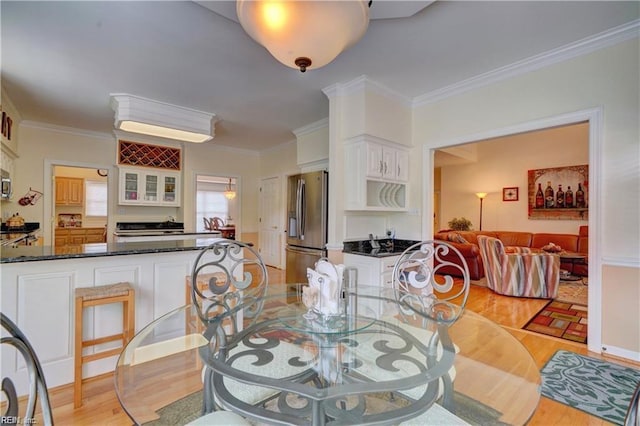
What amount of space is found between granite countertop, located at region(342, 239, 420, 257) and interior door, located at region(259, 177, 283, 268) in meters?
2.95

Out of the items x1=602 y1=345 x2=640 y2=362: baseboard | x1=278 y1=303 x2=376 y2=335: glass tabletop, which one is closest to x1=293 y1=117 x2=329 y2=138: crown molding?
x1=278 y1=303 x2=376 y2=335: glass tabletop

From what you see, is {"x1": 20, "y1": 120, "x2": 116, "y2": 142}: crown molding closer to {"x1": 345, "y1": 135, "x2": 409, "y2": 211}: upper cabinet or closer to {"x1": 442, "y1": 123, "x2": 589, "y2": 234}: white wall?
{"x1": 345, "y1": 135, "x2": 409, "y2": 211}: upper cabinet

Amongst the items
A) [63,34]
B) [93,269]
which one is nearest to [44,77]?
[63,34]

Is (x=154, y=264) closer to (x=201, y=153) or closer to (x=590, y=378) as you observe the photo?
(x=590, y=378)

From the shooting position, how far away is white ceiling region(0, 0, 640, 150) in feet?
6.98

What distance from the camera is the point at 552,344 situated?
2.70 meters

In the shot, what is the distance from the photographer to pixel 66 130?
503cm

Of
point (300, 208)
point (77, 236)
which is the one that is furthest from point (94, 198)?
point (300, 208)

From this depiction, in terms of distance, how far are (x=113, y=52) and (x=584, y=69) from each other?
166 inches

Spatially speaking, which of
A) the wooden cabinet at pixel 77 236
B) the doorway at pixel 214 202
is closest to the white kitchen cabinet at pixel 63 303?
the wooden cabinet at pixel 77 236

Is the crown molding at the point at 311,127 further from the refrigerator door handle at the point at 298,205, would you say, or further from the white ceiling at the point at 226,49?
the refrigerator door handle at the point at 298,205

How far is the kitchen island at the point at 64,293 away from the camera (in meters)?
1.91

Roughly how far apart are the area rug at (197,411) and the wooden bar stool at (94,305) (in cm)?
62

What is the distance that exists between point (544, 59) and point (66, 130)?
6.81 metres
